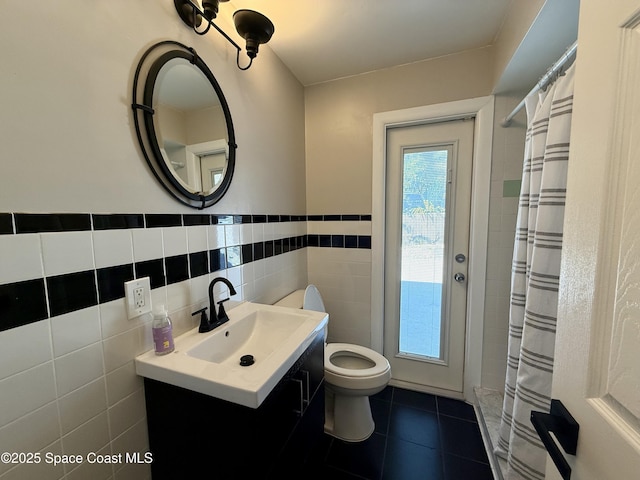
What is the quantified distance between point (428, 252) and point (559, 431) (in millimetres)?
1465

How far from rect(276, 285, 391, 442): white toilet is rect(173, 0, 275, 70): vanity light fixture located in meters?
1.41

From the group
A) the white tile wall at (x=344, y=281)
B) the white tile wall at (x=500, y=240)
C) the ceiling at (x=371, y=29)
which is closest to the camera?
the ceiling at (x=371, y=29)

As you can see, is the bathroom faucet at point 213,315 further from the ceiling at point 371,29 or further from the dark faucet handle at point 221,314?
the ceiling at point 371,29

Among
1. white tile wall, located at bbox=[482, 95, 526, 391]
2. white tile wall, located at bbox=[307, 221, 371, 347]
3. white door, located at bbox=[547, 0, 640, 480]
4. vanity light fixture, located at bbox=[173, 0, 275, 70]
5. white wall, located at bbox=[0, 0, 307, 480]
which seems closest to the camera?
white door, located at bbox=[547, 0, 640, 480]

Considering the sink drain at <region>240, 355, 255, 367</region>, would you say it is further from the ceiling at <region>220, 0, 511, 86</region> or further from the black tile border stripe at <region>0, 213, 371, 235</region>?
the ceiling at <region>220, 0, 511, 86</region>

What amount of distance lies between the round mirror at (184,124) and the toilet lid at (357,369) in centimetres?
116

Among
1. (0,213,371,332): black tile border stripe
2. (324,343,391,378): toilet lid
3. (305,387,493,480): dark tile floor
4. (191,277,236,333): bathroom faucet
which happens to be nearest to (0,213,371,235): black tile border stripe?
(0,213,371,332): black tile border stripe

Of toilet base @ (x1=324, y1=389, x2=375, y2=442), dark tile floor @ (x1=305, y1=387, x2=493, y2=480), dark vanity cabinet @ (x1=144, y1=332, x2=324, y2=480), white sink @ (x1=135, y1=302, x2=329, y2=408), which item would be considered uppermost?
white sink @ (x1=135, y1=302, x2=329, y2=408)

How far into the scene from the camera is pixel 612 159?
0.40 meters

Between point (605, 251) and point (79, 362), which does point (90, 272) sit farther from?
point (605, 251)

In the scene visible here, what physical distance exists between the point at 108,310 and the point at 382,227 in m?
1.59

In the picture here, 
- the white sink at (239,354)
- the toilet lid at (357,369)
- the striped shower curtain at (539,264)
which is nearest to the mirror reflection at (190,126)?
the white sink at (239,354)

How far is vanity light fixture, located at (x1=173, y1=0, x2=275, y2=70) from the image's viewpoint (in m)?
0.98

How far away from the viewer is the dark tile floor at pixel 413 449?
52.1 inches
